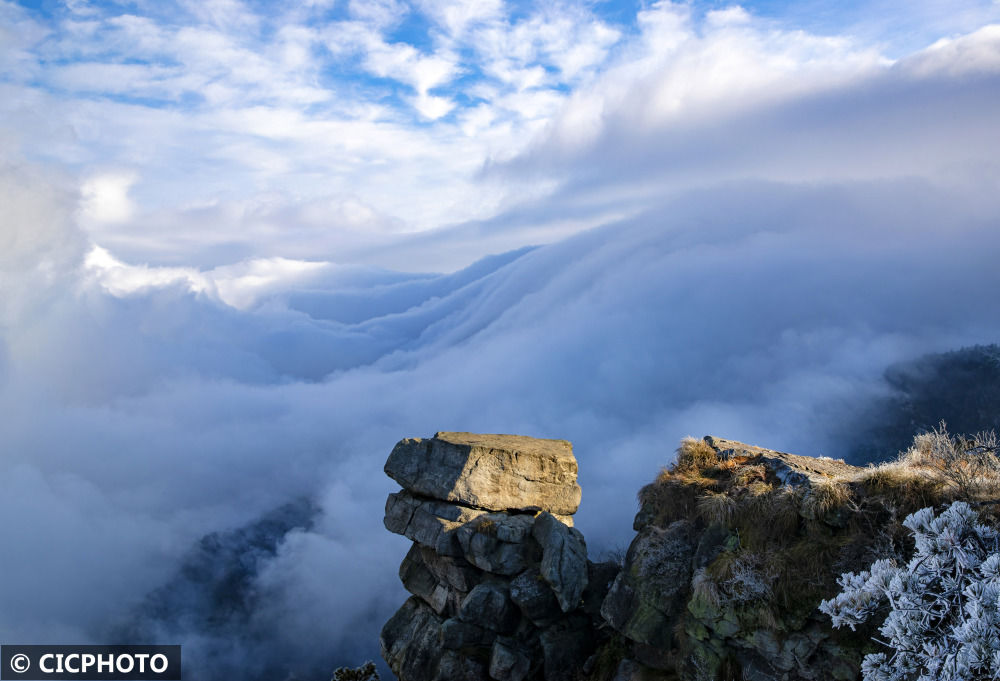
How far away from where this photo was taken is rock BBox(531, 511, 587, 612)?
16.7m

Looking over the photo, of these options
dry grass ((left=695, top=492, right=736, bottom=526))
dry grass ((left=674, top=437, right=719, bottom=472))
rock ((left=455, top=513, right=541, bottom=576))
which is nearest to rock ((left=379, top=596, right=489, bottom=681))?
rock ((left=455, top=513, right=541, bottom=576))

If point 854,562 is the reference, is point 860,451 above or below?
below

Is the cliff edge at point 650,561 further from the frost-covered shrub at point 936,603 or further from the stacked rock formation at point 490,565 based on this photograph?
the frost-covered shrub at point 936,603

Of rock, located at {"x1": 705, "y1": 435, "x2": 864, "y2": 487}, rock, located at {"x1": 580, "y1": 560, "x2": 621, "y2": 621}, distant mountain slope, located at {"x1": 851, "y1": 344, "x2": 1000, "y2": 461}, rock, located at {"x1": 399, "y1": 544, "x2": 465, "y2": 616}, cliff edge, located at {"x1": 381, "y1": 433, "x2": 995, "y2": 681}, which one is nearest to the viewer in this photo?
cliff edge, located at {"x1": 381, "y1": 433, "x2": 995, "y2": 681}

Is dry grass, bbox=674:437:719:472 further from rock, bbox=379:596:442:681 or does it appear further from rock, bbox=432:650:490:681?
rock, bbox=379:596:442:681

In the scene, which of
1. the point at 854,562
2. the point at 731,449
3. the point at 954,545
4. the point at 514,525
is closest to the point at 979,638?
the point at 954,545

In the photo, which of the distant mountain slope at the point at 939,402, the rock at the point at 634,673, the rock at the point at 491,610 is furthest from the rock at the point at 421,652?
the distant mountain slope at the point at 939,402

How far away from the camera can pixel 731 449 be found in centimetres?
1848

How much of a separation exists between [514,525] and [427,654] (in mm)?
4162

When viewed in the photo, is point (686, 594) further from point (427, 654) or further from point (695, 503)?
point (427, 654)

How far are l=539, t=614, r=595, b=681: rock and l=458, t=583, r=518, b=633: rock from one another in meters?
0.93

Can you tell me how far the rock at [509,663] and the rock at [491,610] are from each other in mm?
513

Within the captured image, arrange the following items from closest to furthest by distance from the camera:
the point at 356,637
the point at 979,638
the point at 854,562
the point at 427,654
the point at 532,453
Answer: the point at 979,638 → the point at 854,562 → the point at 427,654 → the point at 532,453 → the point at 356,637

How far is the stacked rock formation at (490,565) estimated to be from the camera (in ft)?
55.4
